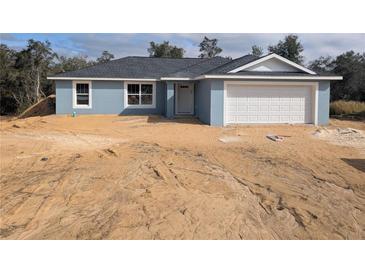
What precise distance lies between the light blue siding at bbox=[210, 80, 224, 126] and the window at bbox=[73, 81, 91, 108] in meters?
8.53

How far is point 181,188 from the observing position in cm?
785

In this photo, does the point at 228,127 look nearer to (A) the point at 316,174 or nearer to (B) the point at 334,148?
(B) the point at 334,148

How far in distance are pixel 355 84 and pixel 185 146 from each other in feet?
88.1

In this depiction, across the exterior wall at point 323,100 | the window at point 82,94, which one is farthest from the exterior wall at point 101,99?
the exterior wall at point 323,100

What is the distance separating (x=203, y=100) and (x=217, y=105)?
2.35m

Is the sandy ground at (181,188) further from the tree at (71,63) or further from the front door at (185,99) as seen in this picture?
the tree at (71,63)

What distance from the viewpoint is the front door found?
80.6 ft

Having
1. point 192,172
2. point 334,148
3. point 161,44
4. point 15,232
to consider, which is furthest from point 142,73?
point 161,44

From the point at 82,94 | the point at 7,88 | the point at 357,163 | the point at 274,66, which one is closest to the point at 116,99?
the point at 82,94

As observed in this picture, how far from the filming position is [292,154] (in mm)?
11398

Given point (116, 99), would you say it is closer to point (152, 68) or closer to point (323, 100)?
point (152, 68)

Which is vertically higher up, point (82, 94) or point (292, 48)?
point (292, 48)

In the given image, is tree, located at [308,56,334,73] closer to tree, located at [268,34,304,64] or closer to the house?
tree, located at [268,34,304,64]

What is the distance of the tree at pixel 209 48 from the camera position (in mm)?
53719
